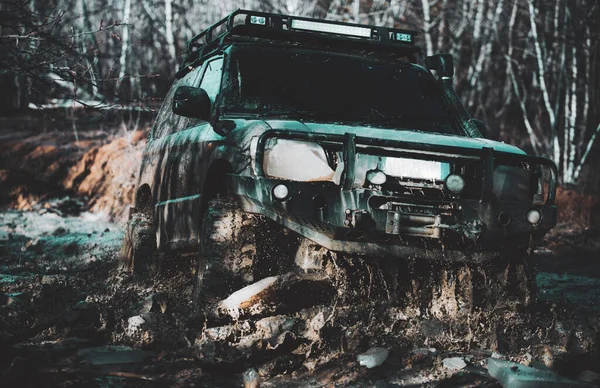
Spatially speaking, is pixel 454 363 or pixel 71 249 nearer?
pixel 454 363

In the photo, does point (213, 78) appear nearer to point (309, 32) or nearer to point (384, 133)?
point (309, 32)

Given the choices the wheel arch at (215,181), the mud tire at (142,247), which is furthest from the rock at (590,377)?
the mud tire at (142,247)

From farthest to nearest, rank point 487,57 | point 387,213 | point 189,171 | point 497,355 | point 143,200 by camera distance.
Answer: point 487,57 → point 143,200 → point 189,171 → point 387,213 → point 497,355

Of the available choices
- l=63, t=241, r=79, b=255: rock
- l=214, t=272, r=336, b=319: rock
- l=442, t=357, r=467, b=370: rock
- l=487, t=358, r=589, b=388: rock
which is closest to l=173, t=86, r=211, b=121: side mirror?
l=214, t=272, r=336, b=319: rock

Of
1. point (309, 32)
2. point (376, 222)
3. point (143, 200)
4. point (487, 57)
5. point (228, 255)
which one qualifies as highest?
point (487, 57)

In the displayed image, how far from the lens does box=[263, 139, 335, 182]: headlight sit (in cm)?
448

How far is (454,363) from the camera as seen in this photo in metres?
3.93

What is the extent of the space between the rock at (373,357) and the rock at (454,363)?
31 centimetres

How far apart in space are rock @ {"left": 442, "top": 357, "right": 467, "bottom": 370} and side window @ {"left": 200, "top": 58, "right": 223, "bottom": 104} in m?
2.49

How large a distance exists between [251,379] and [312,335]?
2.24ft

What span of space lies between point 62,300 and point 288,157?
81.3 inches

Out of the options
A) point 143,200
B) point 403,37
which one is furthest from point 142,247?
point 403,37

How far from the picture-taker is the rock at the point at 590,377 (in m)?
3.81

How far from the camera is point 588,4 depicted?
13.6 meters
